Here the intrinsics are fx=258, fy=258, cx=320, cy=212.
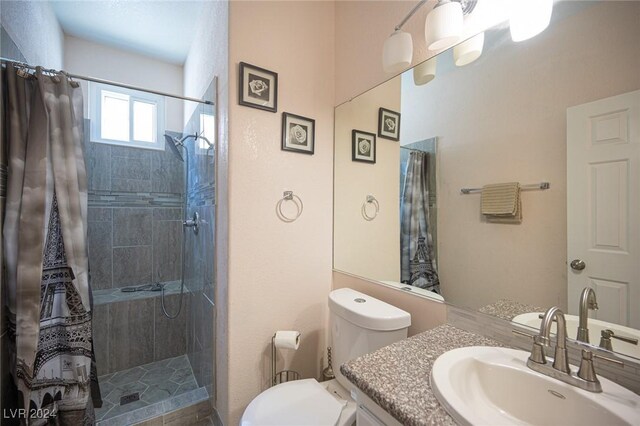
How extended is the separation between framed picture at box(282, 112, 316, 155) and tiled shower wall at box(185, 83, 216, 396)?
44 centimetres

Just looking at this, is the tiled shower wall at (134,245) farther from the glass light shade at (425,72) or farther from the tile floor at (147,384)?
the glass light shade at (425,72)

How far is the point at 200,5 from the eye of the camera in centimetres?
177

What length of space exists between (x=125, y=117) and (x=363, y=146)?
2.37 m

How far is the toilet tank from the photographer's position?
1.10 meters

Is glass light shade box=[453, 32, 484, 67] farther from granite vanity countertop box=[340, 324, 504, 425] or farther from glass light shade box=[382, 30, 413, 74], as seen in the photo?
granite vanity countertop box=[340, 324, 504, 425]

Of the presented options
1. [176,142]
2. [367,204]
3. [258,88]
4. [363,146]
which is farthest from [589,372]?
[176,142]

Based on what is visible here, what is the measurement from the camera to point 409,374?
2.31ft

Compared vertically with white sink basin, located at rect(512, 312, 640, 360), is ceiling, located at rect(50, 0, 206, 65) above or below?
above

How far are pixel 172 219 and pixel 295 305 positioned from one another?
174 cm

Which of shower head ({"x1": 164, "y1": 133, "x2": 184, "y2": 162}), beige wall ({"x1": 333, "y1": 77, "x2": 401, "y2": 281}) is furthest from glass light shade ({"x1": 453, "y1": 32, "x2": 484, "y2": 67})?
shower head ({"x1": 164, "y1": 133, "x2": 184, "y2": 162})

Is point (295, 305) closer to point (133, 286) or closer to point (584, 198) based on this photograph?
point (584, 198)

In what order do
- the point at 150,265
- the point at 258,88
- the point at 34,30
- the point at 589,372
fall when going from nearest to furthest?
1. the point at 589,372
2. the point at 258,88
3. the point at 34,30
4. the point at 150,265

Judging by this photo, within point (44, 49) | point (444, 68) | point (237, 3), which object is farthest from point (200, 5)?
point (444, 68)

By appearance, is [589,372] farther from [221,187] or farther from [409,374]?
[221,187]
